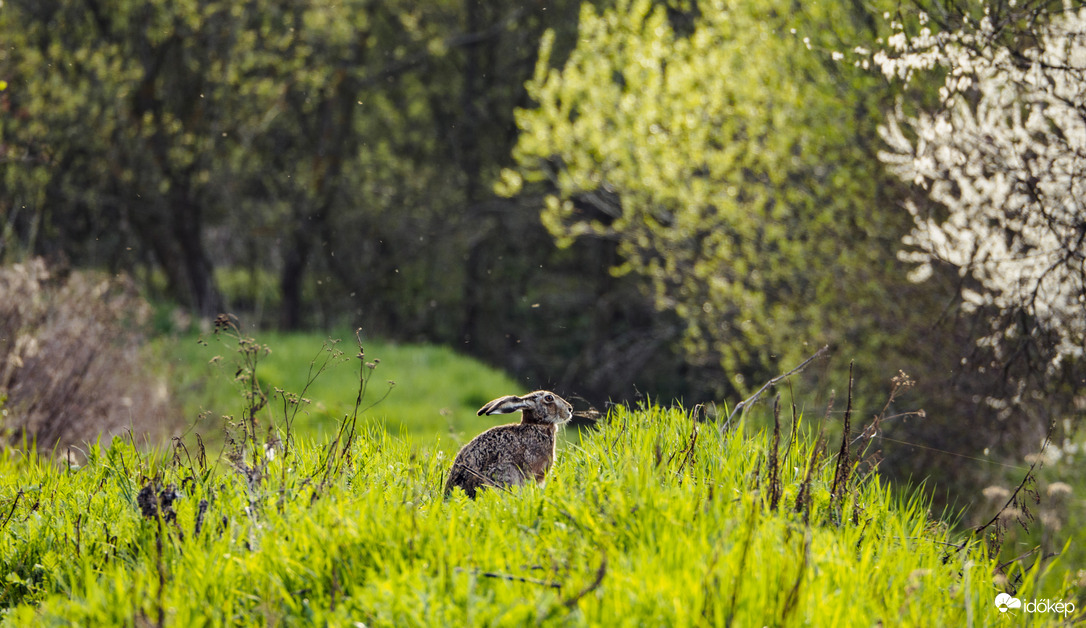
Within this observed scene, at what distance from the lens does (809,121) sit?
10469 millimetres

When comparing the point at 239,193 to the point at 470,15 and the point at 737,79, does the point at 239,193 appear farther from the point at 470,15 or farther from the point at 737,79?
the point at 737,79

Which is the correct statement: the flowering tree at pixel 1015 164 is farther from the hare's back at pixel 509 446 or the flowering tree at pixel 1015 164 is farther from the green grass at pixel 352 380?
the green grass at pixel 352 380

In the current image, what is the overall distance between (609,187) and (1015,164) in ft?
21.4

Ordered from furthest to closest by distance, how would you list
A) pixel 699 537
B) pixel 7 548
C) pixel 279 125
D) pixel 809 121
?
pixel 279 125 → pixel 809 121 → pixel 7 548 → pixel 699 537

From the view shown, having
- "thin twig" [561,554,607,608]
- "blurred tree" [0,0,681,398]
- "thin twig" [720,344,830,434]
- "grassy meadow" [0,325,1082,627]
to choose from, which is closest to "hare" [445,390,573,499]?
"grassy meadow" [0,325,1082,627]

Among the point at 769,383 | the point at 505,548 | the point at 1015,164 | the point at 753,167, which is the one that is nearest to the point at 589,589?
the point at 505,548

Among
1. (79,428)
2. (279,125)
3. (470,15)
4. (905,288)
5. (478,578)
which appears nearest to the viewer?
(478,578)

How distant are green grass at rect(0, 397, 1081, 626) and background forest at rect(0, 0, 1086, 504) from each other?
34.1 inches

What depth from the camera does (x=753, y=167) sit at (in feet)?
37.9

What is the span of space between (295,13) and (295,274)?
5437mm

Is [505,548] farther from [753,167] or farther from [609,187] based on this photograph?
[609,187]

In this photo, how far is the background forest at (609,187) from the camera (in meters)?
7.18

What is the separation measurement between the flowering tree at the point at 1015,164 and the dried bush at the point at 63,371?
19.4 feet

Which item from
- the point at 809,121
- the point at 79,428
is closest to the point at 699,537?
the point at 79,428
